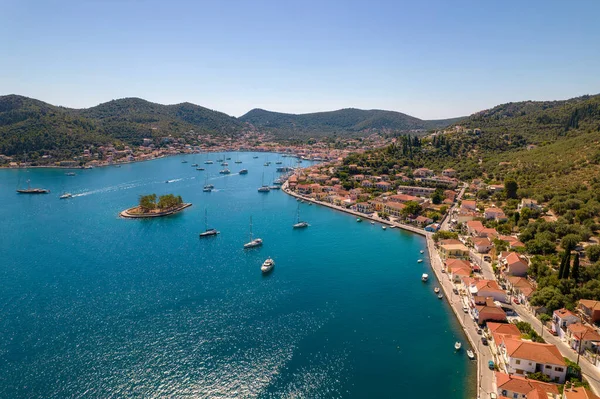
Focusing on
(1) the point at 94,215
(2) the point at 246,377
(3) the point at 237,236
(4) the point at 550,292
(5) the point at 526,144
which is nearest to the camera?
(2) the point at 246,377

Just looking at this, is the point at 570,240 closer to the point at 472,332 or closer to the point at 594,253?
the point at 594,253

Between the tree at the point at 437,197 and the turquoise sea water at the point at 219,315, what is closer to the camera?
the turquoise sea water at the point at 219,315

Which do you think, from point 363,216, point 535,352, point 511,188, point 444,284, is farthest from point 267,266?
point 511,188

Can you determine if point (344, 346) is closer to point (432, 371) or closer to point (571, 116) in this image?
point (432, 371)

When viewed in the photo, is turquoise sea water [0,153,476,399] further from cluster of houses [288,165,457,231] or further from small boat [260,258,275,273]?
cluster of houses [288,165,457,231]

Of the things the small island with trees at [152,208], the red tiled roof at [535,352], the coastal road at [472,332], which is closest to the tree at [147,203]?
the small island with trees at [152,208]

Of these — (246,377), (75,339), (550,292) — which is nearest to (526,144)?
(550,292)

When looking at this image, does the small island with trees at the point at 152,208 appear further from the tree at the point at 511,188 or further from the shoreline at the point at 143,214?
the tree at the point at 511,188
